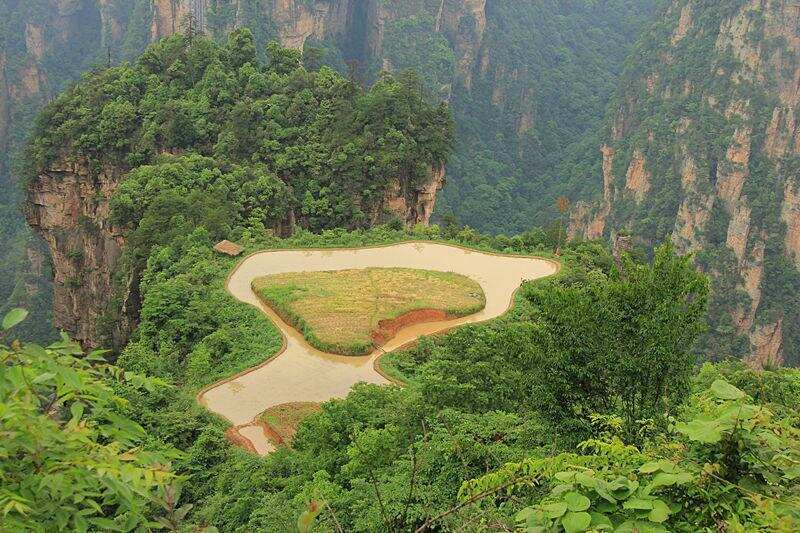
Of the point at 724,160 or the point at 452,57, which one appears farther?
the point at 452,57

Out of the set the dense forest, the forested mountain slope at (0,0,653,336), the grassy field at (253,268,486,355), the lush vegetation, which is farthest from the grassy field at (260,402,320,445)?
the forested mountain slope at (0,0,653,336)

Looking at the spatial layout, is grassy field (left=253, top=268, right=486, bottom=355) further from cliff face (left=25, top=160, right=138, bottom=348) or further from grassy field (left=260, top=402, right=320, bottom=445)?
cliff face (left=25, top=160, right=138, bottom=348)

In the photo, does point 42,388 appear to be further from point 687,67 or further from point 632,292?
point 687,67

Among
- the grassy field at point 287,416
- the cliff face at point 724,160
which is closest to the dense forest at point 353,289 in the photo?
the cliff face at point 724,160

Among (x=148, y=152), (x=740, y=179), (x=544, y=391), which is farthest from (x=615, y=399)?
(x=740, y=179)

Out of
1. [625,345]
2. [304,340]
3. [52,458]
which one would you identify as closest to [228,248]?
[304,340]

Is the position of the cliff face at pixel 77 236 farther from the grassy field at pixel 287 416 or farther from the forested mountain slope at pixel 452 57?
the forested mountain slope at pixel 452 57

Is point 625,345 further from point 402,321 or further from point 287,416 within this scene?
point 402,321
